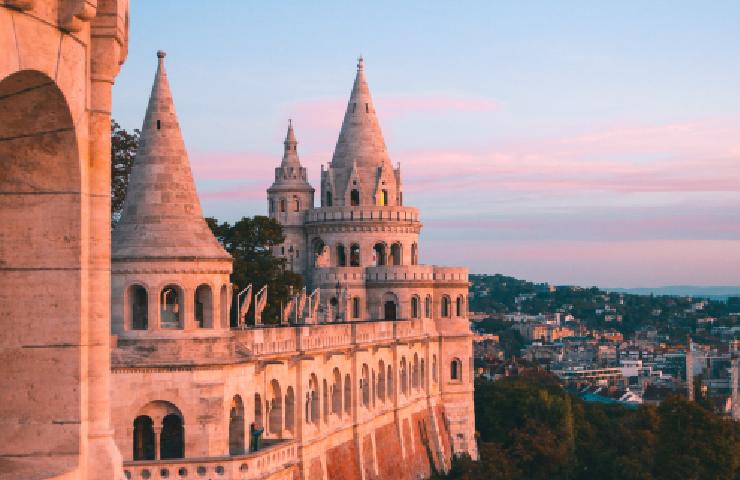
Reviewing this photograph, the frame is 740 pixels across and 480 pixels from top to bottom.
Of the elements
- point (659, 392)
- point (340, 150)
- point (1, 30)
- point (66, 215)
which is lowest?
point (659, 392)

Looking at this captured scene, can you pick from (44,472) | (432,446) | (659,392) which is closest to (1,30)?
(44,472)

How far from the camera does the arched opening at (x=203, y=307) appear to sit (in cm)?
3375

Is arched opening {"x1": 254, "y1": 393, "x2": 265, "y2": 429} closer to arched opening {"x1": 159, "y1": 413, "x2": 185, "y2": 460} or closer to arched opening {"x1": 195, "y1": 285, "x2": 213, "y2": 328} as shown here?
arched opening {"x1": 195, "y1": 285, "x2": 213, "y2": 328}

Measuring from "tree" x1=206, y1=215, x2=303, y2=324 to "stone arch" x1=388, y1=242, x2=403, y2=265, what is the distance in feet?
26.4

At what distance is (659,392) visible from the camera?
18600 centimetres

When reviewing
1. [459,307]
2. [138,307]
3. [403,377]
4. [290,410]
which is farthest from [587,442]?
[138,307]

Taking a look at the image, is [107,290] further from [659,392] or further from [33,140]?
[659,392]

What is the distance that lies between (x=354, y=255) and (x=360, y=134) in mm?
6236

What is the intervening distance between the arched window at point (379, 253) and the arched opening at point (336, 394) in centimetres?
2216

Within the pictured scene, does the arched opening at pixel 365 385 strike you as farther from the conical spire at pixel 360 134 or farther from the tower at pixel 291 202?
the conical spire at pixel 360 134

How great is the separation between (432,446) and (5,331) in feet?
179

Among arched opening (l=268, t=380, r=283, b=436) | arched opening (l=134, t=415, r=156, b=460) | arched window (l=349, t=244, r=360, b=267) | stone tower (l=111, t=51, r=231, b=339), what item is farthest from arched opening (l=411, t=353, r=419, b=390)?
arched opening (l=134, t=415, r=156, b=460)

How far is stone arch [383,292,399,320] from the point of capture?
6950 centimetres

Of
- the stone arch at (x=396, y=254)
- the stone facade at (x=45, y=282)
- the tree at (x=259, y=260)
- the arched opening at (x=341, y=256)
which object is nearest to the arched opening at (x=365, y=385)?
the tree at (x=259, y=260)
